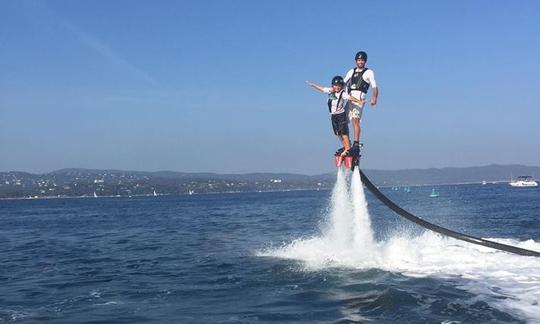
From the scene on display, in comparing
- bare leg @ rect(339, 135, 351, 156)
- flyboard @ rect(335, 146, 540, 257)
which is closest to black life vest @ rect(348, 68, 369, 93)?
bare leg @ rect(339, 135, 351, 156)

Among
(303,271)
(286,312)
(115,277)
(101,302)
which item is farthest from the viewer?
(115,277)

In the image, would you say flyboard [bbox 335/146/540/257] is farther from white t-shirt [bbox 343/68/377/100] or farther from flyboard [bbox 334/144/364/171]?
white t-shirt [bbox 343/68/377/100]

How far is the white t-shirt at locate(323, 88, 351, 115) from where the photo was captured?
1470 cm

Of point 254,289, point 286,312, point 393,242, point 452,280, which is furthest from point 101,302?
point 393,242

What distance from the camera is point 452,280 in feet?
46.4

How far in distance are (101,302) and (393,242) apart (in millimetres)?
10549

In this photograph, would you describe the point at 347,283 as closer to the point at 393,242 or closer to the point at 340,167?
the point at 340,167

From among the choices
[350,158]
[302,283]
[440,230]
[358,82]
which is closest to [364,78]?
[358,82]

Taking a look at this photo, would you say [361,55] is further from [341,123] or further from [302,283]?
[302,283]

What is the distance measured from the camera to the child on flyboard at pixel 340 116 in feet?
48.4

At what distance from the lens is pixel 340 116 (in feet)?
49.8

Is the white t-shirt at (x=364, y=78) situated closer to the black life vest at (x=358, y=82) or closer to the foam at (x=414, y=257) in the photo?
the black life vest at (x=358, y=82)

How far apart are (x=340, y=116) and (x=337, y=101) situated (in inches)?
18.9

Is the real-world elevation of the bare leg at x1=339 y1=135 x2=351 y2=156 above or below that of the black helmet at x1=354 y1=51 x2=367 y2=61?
below
